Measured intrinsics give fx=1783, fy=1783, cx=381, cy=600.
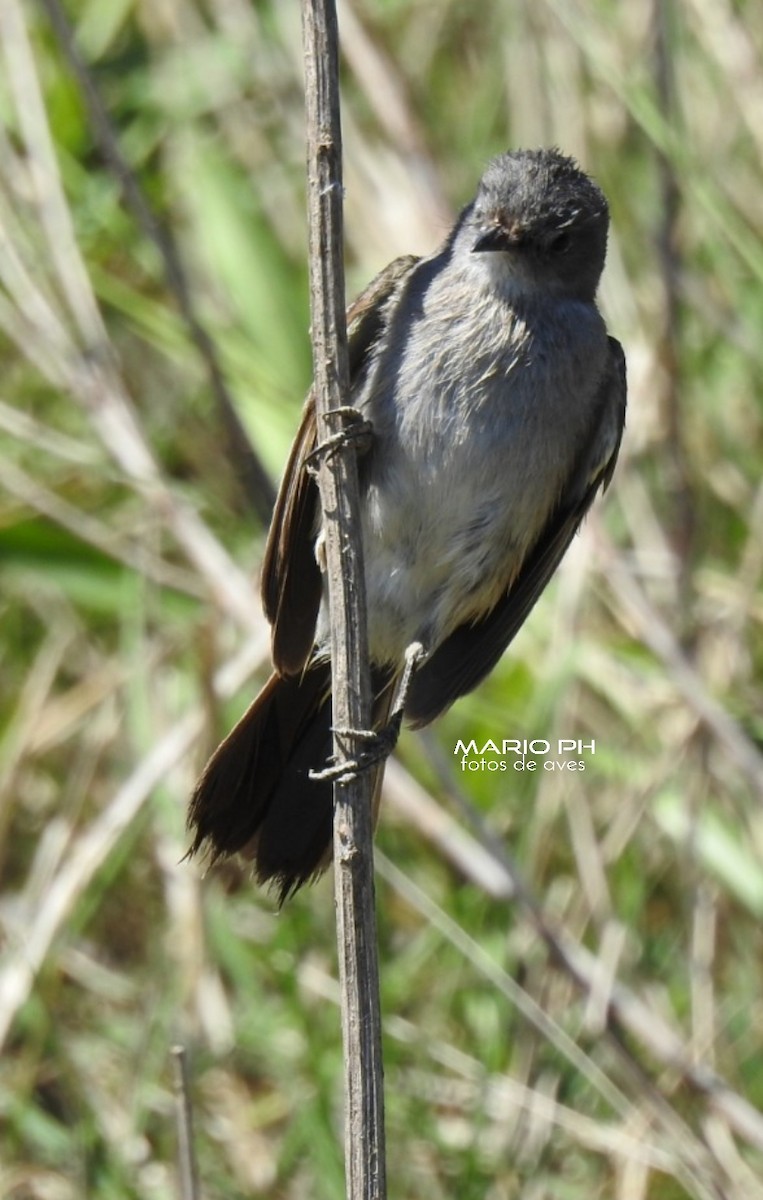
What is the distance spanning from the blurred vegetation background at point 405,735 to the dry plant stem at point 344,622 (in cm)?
114

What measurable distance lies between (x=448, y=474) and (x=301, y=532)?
0.34 m

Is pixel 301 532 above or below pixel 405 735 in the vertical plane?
above

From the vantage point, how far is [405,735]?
16.5 ft

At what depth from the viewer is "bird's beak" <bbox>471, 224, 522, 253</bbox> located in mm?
3619

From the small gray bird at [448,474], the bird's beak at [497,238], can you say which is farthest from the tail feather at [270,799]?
the bird's beak at [497,238]

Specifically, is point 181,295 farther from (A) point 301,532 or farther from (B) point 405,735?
(B) point 405,735

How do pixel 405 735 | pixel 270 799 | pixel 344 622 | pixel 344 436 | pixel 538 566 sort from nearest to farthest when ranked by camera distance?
pixel 344 622 → pixel 344 436 → pixel 270 799 → pixel 538 566 → pixel 405 735

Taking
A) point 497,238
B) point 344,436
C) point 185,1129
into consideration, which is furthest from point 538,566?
point 185,1129

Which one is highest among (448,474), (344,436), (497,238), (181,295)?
(497,238)

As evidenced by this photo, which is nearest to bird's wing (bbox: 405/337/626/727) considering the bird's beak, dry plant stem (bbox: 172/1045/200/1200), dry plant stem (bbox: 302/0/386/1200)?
the bird's beak

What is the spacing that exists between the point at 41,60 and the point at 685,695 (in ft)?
9.63

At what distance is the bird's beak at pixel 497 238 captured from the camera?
11.9ft

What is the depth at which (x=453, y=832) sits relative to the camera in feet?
14.9

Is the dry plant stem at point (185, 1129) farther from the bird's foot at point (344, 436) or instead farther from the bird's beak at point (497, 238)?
the bird's beak at point (497, 238)
